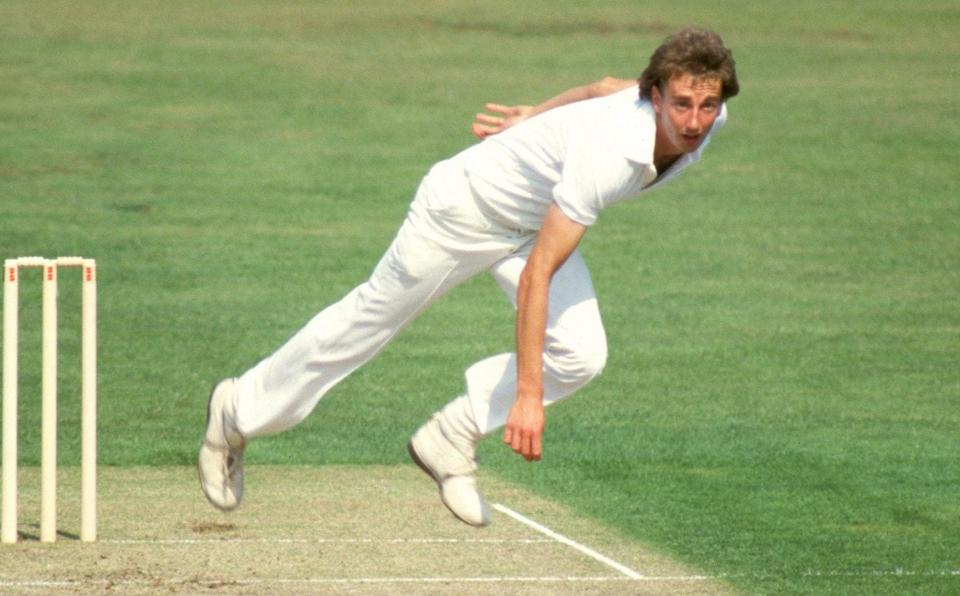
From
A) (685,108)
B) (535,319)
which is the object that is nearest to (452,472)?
(535,319)

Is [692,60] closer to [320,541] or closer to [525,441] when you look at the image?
[525,441]

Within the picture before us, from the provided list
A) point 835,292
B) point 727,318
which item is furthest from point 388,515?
point 835,292

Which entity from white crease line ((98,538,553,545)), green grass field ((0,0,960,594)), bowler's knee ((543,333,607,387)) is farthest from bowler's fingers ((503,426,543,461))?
white crease line ((98,538,553,545))

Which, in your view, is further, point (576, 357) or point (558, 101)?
point (558, 101)

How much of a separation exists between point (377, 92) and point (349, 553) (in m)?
13.2

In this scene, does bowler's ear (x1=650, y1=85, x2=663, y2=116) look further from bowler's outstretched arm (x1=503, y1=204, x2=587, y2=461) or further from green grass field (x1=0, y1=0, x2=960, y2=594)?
green grass field (x1=0, y1=0, x2=960, y2=594)

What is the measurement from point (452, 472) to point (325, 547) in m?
1.27

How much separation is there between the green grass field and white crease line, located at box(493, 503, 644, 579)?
0.29 m

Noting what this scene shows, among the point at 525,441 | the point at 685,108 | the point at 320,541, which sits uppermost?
the point at 685,108

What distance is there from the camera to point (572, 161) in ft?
18.7

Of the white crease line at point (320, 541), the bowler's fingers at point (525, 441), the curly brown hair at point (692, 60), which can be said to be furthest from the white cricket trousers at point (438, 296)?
the white crease line at point (320, 541)

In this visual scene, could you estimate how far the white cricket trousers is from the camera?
20.1ft

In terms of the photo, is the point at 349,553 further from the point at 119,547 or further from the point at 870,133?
the point at 870,133

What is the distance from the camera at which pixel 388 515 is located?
8.11 m
